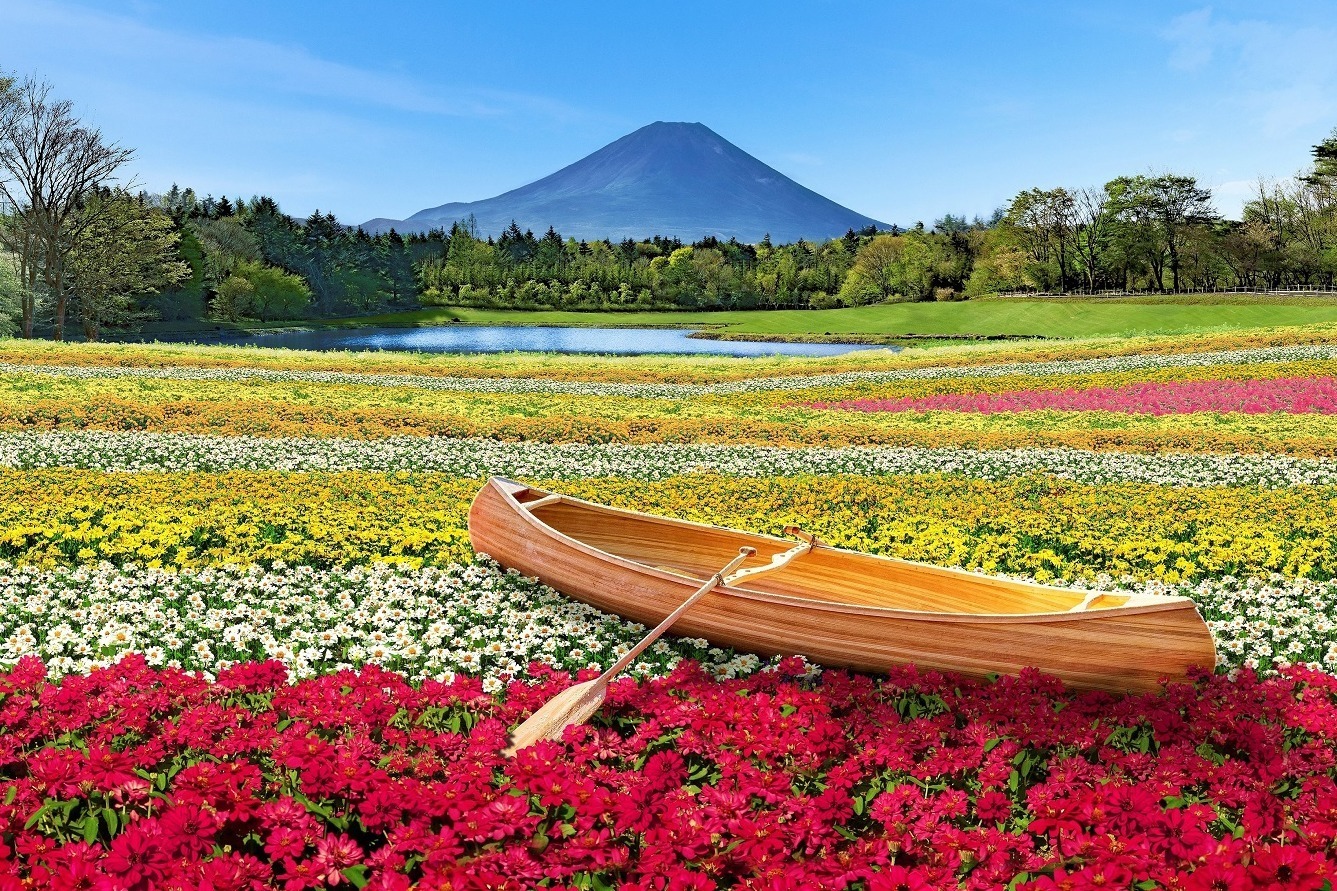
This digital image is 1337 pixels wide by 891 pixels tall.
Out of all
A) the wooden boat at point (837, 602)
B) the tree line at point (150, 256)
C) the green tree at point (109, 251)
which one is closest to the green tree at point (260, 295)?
the tree line at point (150, 256)

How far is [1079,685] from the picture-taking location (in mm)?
5219

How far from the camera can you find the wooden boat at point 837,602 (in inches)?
196

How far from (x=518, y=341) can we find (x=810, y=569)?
72301 millimetres

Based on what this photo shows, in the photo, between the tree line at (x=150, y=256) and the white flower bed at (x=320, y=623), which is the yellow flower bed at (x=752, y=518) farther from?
the tree line at (x=150, y=256)

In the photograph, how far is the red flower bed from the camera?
3.44m

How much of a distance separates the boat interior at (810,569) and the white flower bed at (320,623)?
2.17 feet

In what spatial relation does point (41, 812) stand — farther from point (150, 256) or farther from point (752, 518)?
point (150, 256)

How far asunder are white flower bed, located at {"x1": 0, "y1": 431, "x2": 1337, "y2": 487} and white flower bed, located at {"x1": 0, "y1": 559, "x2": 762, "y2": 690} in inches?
242

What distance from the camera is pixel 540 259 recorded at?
449ft

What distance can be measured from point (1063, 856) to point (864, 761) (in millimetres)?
1035

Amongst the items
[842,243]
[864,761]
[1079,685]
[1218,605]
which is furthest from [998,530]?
[842,243]

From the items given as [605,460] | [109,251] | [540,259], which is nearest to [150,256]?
[109,251]

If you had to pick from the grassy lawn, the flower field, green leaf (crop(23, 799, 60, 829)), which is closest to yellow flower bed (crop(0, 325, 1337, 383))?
the grassy lawn

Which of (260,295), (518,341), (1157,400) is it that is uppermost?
(260,295)
